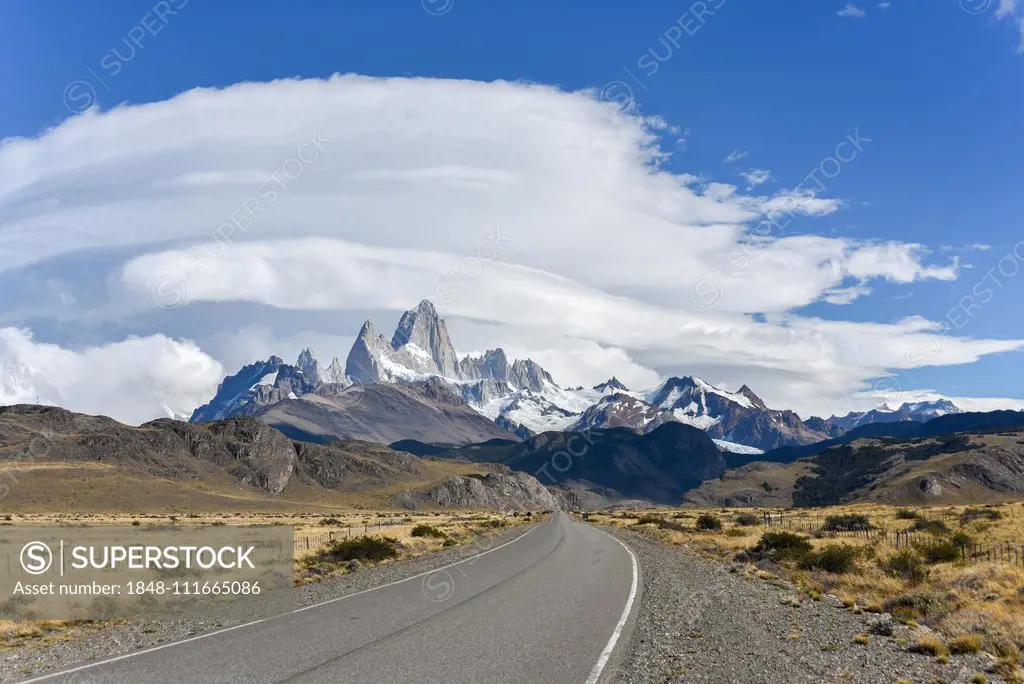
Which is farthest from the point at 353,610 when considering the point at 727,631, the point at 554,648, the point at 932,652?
the point at 932,652

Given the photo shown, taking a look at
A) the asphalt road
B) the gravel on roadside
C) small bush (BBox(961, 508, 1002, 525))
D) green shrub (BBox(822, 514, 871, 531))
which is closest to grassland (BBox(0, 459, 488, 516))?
green shrub (BBox(822, 514, 871, 531))

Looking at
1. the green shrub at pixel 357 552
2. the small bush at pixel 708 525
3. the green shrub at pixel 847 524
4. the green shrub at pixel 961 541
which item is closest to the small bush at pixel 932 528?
the green shrub at pixel 847 524

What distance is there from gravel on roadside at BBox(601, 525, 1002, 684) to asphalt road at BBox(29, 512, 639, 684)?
0.63 metres

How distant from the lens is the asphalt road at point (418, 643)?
11.3 meters

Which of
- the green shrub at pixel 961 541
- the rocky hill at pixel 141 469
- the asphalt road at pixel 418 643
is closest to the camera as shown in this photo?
the asphalt road at pixel 418 643

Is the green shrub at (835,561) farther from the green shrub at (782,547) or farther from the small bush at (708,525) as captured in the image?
the small bush at (708,525)

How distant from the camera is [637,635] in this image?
14.9 meters

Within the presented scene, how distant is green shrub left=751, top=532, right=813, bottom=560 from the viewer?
33.0 m

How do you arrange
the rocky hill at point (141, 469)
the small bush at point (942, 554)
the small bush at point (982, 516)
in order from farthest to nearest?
the rocky hill at point (141, 469), the small bush at point (982, 516), the small bush at point (942, 554)

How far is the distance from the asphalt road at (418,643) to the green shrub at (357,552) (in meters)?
10.8

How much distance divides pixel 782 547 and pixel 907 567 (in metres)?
10.7

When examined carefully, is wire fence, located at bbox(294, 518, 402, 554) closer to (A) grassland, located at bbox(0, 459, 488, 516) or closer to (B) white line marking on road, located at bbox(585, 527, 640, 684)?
(B) white line marking on road, located at bbox(585, 527, 640, 684)

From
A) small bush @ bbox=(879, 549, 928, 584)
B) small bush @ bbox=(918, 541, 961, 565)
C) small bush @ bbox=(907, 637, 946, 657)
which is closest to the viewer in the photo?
small bush @ bbox=(907, 637, 946, 657)

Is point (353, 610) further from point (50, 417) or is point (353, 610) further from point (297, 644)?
point (50, 417)
